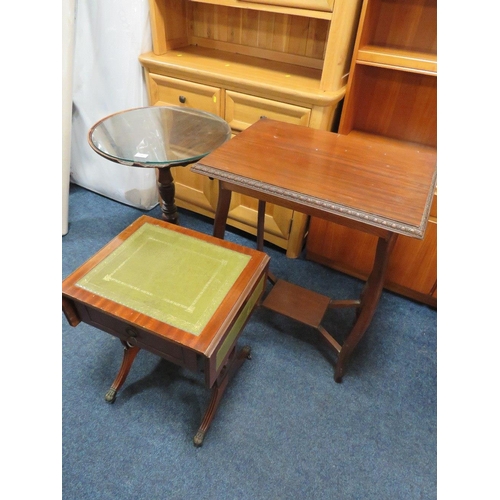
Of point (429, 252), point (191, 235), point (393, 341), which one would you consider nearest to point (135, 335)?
point (191, 235)

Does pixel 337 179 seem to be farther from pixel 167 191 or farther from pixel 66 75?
pixel 66 75

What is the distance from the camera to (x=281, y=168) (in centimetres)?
108

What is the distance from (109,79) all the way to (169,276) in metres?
1.43

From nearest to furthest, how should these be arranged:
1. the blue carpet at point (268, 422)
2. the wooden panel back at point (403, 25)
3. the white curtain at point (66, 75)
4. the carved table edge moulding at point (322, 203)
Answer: the carved table edge moulding at point (322, 203)
the blue carpet at point (268, 422)
the wooden panel back at point (403, 25)
the white curtain at point (66, 75)

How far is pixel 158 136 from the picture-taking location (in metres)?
1.52

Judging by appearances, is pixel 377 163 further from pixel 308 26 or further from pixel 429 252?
pixel 308 26

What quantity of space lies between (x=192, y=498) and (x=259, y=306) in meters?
0.76

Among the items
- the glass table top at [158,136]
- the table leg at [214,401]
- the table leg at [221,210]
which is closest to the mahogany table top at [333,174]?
the table leg at [221,210]

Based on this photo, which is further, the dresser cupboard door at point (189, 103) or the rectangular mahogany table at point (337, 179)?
the dresser cupboard door at point (189, 103)

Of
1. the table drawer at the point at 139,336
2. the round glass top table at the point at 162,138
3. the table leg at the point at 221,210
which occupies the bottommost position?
the table drawer at the point at 139,336

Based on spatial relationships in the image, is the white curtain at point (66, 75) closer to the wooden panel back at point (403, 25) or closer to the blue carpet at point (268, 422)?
the blue carpet at point (268, 422)

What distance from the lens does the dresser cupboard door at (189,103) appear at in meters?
1.72

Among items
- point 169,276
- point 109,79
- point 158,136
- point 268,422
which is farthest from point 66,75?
point 268,422

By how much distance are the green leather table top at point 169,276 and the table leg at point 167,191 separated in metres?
0.40
